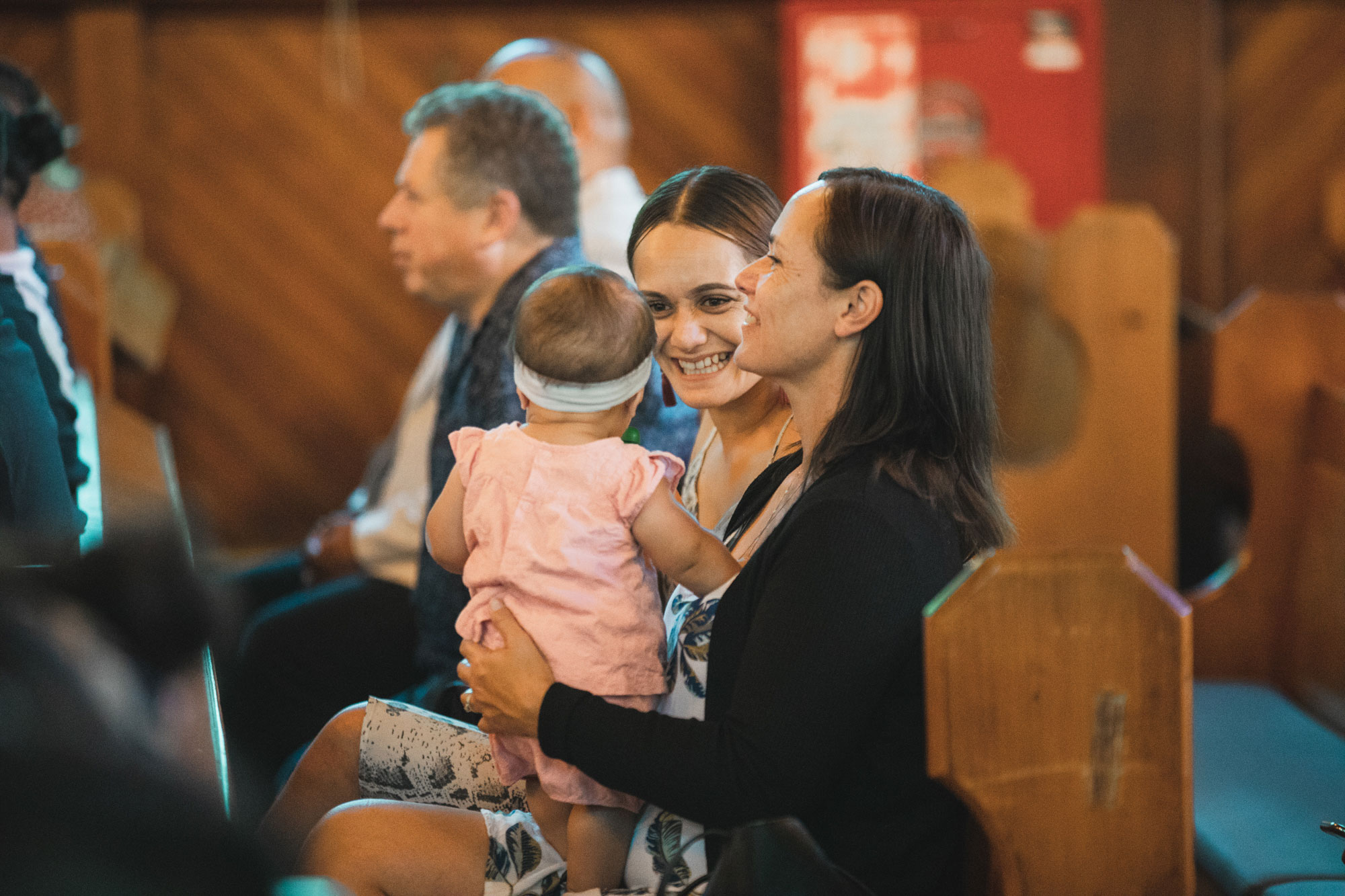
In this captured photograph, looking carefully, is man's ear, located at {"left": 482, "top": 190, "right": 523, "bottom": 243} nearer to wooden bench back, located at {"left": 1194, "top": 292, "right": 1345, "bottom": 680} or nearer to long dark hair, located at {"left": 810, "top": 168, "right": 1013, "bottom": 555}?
long dark hair, located at {"left": 810, "top": 168, "right": 1013, "bottom": 555}

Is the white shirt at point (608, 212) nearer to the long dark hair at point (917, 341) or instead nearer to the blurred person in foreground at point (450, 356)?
the blurred person in foreground at point (450, 356)

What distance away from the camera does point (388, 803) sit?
4.95 ft

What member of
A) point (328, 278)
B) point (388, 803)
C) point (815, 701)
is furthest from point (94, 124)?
point (815, 701)

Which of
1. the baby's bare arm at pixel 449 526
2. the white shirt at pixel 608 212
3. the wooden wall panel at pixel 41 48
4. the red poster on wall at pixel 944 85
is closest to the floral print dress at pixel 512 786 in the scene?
the baby's bare arm at pixel 449 526

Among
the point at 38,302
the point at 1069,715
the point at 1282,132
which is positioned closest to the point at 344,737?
the point at 38,302

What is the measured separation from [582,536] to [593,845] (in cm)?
36

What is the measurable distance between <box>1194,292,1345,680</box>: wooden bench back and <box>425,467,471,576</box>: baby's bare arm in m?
1.64

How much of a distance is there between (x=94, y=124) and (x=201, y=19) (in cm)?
58

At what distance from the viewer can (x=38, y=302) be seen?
2.00m

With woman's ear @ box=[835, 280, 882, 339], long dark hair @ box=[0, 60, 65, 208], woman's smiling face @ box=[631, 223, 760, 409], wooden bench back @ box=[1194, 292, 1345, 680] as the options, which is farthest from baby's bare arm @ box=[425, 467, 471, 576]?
wooden bench back @ box=[1194, 292, 1345, 680]

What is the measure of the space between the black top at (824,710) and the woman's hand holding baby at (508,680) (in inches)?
1.7

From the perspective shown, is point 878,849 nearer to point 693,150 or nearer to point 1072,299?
point 1072,299

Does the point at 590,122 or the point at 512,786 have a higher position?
the point at 590,122

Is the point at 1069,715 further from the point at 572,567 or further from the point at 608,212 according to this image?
the point at 608,212
